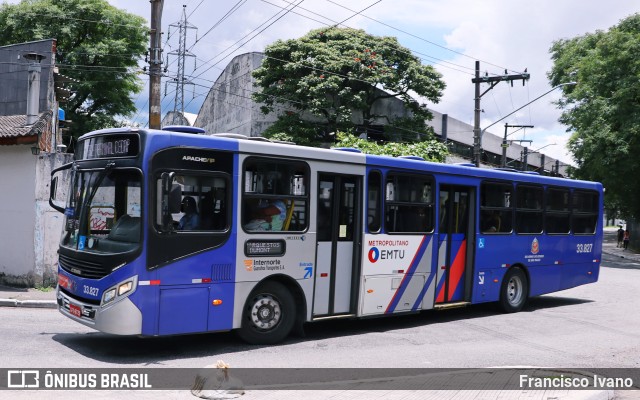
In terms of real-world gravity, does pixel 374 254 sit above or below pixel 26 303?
above

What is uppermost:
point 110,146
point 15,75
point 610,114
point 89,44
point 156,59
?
point 89,44

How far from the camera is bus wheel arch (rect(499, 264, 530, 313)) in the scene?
13539 millimetres

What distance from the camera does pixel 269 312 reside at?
9305mm

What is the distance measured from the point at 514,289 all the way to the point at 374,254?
194 inches

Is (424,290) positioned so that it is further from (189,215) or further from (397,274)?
(189,215)

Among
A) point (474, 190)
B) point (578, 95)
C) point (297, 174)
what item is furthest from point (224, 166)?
point (578, 95)

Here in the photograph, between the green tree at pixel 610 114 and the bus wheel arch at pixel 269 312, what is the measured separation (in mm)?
26669

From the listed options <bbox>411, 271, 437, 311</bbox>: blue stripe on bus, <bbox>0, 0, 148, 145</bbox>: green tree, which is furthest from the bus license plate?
<bbox>0, 0, 148, 145</bbox>: green tree

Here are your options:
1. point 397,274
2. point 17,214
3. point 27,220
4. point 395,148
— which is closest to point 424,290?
point 397,274

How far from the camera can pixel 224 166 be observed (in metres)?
8.77

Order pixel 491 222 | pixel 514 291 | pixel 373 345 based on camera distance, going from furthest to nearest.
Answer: pixel 514 291, pixel 491 222, pixel 373 345

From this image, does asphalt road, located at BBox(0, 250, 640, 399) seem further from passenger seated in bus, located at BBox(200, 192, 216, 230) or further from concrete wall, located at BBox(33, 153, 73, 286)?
concrete wall, located at BBox(33, 153, 73, 286)

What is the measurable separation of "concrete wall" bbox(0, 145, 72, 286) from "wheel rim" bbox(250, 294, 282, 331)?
26.9 feet

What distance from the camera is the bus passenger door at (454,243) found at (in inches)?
472
